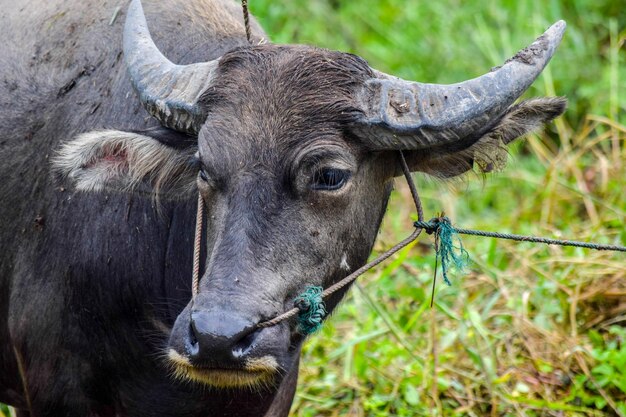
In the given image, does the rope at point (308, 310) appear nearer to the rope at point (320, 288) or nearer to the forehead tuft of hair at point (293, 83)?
the rope at point (320, 288)

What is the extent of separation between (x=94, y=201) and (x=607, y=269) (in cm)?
324

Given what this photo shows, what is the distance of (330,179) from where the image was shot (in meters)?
3.79

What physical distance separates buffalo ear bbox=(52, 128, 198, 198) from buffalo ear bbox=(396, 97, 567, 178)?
0.90 meters

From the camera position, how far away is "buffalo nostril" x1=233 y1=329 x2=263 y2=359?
341 centimetres

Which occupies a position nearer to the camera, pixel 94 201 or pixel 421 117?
pixel 421 117

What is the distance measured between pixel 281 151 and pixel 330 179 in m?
0.22

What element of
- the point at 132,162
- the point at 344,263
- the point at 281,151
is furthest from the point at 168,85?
the point at 344,263

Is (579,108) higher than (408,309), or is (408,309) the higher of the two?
(579,108)

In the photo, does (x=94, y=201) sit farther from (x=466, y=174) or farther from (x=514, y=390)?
(x=514, y=390)

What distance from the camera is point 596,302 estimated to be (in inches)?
239

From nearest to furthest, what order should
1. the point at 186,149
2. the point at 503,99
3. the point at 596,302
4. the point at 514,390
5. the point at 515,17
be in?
the point at 503,99 < the point at 186,149 < the point at 514,390 < the point at 596,302 < the point at 515,17

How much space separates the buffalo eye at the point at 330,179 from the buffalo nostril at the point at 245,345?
24.6 inches

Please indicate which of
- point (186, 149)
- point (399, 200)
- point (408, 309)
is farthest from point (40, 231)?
point (399, 200)

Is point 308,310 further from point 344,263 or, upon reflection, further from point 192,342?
point 192,342
